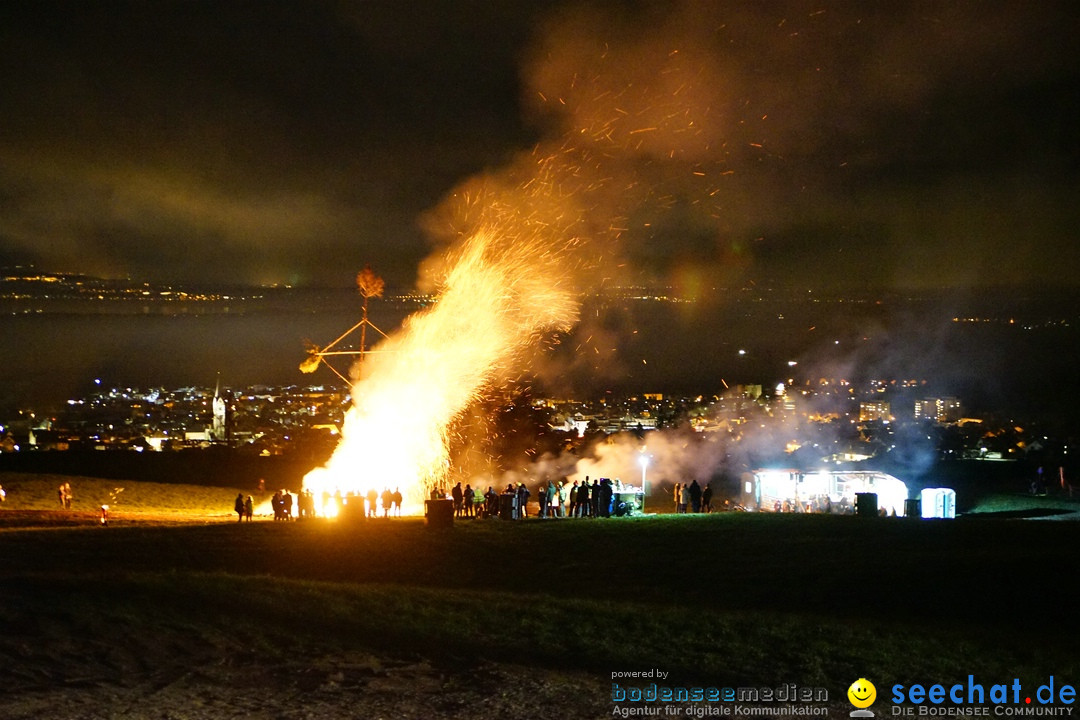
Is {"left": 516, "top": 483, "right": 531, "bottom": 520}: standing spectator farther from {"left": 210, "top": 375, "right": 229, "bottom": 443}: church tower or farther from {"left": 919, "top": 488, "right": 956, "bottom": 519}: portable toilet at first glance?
{"left": 210, "top": 375, "right": 229, "bottom": 443}: church tower

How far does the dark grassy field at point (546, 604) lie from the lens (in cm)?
1284

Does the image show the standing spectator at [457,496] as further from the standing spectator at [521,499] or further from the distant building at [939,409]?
A: the distant building at [939,409]

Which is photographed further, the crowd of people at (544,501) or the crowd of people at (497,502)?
the crowd of people at (544,501)

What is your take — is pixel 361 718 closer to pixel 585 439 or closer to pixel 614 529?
pixel 614 529

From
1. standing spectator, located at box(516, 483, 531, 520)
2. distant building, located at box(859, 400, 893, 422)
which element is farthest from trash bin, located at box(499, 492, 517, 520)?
distant building, located at box(859, 400, 893, 422)

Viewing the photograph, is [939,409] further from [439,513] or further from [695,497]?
[439,513]

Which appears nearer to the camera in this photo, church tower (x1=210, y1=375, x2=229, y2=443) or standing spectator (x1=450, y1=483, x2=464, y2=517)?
standing spectator (x1=450, y1=483, x2=464, y2=517)

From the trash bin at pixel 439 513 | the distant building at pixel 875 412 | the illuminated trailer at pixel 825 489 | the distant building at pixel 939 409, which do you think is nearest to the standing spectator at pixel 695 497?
the illuminated trailer at pixel 825 489

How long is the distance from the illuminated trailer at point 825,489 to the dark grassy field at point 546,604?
14169 mm

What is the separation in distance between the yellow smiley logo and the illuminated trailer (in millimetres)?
26692

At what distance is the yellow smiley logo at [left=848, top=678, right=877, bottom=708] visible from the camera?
12.3 metres

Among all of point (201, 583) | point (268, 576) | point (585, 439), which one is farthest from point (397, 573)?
point (585, 439)

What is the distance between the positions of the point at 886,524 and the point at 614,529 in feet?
23.9

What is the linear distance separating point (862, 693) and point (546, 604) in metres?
5.44
